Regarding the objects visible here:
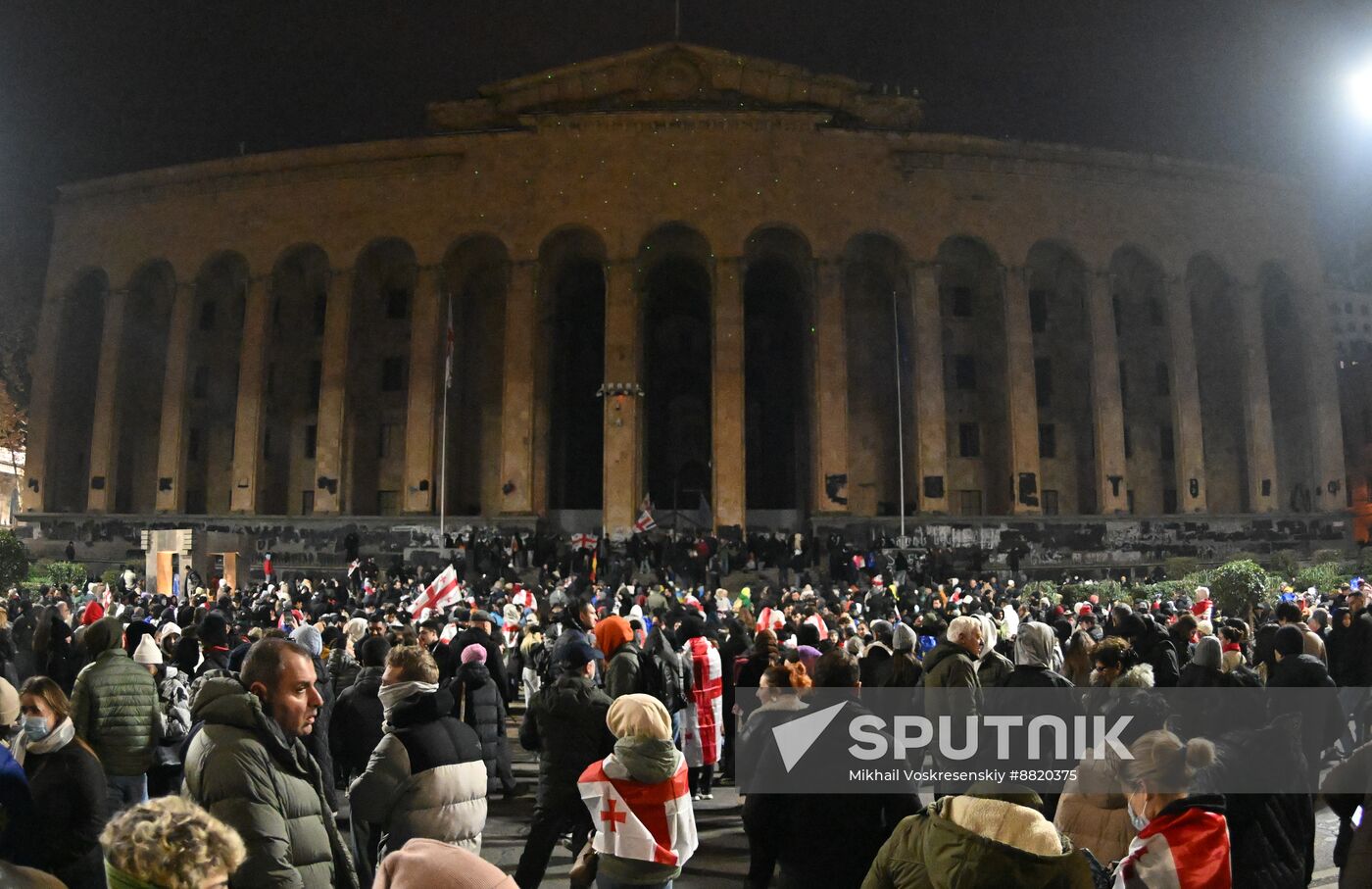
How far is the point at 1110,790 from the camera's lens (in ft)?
13.2

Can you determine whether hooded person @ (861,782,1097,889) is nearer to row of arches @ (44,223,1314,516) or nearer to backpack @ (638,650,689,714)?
backpack @ (638,650,689,714)

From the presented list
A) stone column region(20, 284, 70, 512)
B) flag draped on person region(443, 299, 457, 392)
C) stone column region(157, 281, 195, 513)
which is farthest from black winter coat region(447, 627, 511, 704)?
stone column region(20, 284, 70, 512)

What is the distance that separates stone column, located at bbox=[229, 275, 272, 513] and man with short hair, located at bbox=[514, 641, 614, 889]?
3399 centimetres

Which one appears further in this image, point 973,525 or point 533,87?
point 533,87

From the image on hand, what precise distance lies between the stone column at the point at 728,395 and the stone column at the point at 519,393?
6.45 m

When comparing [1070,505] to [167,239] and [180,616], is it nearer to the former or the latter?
[180,616]

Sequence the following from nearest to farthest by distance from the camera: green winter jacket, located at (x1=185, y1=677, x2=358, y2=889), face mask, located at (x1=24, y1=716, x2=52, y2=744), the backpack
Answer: green winter jacket, located at (x1=185, y1=677, x2=358, y2=889), face mask, located at (x1=24, y1=716, x2=52, y2=744), the backpack

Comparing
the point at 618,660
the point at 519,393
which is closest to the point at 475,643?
the point at 618,660

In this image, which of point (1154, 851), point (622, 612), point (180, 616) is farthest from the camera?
point (622, 612)

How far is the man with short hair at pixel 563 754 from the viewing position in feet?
18.2

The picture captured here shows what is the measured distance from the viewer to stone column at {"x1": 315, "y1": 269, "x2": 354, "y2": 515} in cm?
3547

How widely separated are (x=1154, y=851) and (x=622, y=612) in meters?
13.6

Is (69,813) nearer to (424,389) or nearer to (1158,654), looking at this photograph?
(1158,654)

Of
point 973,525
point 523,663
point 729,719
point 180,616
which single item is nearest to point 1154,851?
point 729,719
